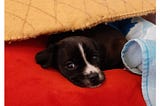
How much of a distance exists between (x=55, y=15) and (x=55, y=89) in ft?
1.25

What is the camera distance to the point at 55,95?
1.12 meters

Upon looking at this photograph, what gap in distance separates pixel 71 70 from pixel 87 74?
71 millimetres

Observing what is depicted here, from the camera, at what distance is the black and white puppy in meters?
1.29

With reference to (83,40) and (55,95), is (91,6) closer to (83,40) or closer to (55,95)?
(83,40)

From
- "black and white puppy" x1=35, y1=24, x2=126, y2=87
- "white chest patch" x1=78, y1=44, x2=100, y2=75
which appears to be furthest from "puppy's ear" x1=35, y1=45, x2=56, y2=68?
"white chest patch" x1=78, y1=44, x2=100, y2=75

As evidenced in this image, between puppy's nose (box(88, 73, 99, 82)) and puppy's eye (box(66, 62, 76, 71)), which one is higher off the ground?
puppy's eye (box(66, 62, 76, 71))

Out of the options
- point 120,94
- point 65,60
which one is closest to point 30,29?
point 65,60

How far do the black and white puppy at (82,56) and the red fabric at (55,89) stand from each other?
44 mm

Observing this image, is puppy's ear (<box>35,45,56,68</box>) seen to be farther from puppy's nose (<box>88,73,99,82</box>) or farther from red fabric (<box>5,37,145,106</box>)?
puppy's nose (<box>88,73,99,82</box>)

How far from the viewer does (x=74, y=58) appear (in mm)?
1335

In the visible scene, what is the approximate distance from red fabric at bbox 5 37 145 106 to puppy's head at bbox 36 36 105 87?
43 mm

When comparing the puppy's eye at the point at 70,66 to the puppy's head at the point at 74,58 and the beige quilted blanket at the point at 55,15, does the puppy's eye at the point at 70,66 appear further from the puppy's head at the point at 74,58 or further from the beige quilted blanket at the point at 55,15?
the beige quilted blanket at the point at 55,15

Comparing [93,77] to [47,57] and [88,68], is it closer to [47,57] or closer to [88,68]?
[88,68]

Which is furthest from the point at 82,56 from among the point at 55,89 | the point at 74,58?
the point at 55,89
